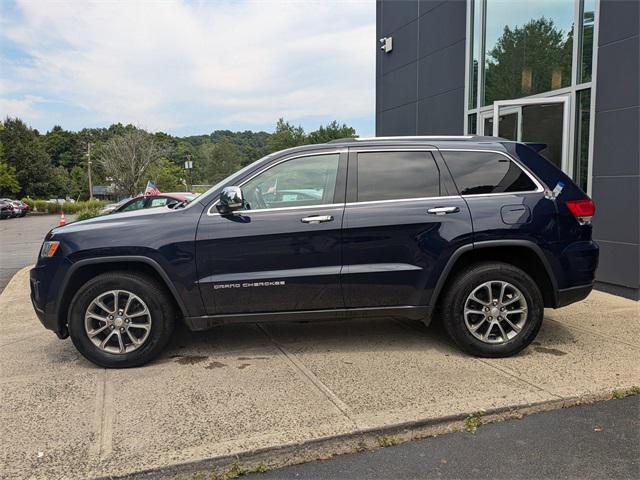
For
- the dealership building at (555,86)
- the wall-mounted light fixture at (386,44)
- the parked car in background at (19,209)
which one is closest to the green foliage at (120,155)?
the parked car in background at (19,209)

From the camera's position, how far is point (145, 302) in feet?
13.5

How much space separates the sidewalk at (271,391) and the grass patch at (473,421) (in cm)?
4

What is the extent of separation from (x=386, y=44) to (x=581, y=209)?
888 cm

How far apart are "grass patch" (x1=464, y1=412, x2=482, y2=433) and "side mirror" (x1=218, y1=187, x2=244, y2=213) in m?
2.25

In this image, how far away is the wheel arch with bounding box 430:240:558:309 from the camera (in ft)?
13.8

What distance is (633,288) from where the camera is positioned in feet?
20.9

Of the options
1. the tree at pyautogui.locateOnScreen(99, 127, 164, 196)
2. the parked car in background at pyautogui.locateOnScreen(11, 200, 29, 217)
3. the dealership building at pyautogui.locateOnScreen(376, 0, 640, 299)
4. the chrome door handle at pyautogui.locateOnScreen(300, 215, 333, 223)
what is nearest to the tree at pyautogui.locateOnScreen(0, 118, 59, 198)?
the tree at pyautogui.locateOnScreen(99, 127, 164, 196)

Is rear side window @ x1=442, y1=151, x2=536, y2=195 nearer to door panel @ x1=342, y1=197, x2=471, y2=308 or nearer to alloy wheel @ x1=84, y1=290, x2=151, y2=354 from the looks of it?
door panel @ x1=342, y1=197, x2=471, y2=308

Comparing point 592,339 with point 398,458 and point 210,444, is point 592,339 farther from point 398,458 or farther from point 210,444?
point 210,444

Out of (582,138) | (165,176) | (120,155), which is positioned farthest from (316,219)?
(165,176)

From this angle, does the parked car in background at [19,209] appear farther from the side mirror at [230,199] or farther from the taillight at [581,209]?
the taillight at [581,209]

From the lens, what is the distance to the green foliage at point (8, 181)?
6264 cm

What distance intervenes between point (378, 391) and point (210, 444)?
4.14 feet

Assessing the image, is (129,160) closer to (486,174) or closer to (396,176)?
(396,176)
